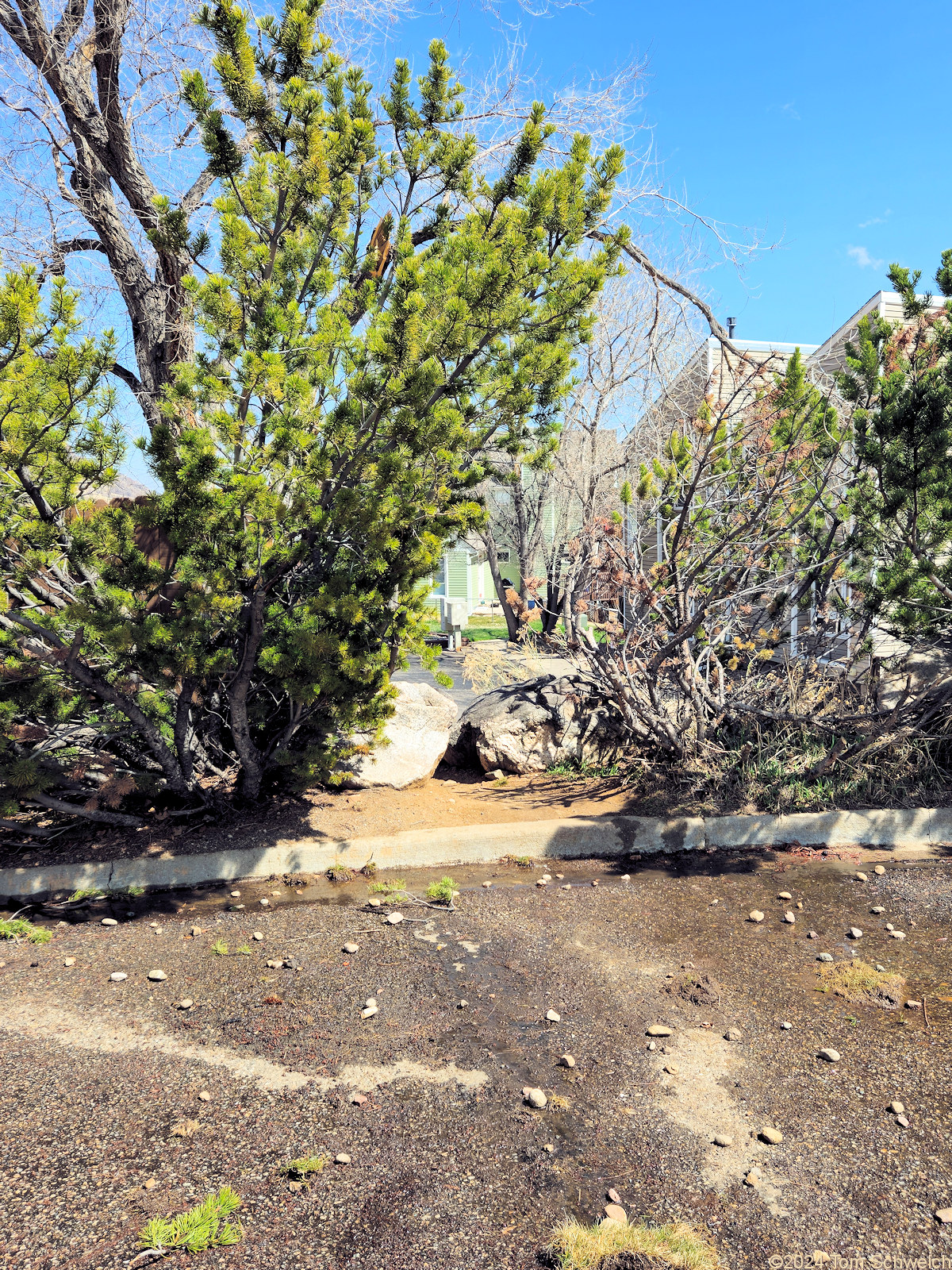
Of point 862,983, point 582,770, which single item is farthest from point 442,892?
point 582,770

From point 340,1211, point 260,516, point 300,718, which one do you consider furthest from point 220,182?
point 340,1211

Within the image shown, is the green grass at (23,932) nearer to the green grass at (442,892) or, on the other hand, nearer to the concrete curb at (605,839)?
the concrete curb at (605,839)

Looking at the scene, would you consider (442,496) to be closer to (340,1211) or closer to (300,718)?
(300,718)

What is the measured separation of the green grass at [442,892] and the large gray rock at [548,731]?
7.67ft

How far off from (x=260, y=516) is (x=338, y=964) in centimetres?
236

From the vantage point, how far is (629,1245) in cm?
221

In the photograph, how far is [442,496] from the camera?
496 cm

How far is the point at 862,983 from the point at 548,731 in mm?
3834

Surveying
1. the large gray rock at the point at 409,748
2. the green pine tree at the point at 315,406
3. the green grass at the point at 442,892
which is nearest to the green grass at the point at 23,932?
the green pine tree at the point at 315,406

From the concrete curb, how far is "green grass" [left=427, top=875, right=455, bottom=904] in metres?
0.62

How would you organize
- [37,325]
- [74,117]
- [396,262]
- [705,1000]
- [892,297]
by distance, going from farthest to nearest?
1. [892,297]
2. [74,117]
3. [37,325]
4. [396,262]
5. [705,1000]

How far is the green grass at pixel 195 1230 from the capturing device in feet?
7.31

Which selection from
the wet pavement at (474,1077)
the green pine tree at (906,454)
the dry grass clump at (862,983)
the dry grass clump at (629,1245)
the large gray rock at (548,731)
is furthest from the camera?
the large gray rock at (548,731)

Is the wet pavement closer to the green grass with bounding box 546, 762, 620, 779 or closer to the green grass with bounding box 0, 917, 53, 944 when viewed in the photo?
the green grass with bounding box 0, 917, 53, 944
